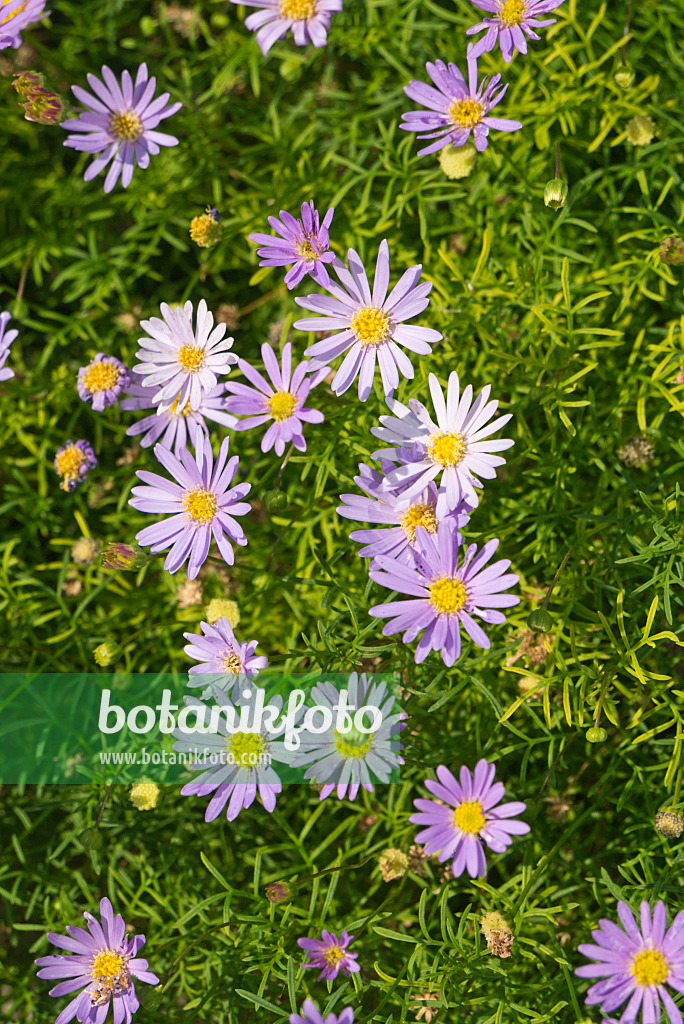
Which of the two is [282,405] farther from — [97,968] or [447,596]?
[97,968]

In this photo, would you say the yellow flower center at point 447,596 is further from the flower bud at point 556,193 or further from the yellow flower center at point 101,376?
the yellow flower center at point 101,376

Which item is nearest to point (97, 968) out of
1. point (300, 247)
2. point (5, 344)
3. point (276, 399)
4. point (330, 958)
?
point (330, 958)

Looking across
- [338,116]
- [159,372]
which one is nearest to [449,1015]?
[159,372]

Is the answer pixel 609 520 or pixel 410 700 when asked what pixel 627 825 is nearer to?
pixel 410 700

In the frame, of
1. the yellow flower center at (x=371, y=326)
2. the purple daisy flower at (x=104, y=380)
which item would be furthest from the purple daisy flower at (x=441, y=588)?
the purple daisy flower at (x=104, y=380)

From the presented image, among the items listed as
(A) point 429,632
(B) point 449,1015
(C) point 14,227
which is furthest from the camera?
(C) point 14,227
